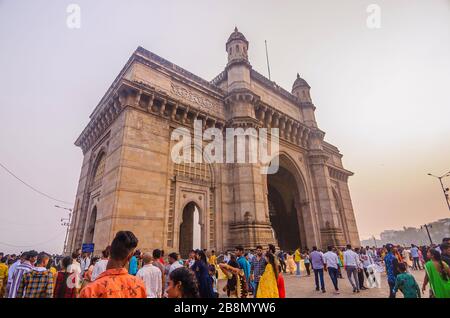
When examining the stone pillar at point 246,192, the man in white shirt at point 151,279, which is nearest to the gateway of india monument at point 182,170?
the stone pillar at point 246,192

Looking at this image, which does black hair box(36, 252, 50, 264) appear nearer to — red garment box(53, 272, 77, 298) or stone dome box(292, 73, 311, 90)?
red garment box(53, 272, 77, 298)

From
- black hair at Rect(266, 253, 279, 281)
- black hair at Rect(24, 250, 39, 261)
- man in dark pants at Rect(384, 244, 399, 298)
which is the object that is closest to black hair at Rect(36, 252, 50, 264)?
black hair at Rect(24, 250, 39, 261)

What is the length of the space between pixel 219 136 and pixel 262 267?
412 inches

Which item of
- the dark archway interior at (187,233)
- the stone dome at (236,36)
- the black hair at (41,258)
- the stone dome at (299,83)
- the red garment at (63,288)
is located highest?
the stone dome at (299,83)

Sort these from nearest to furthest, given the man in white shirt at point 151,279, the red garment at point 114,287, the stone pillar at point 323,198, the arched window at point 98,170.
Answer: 1. the red garment at point 114,287
2. the man in white shirt at point 151,279
3. the arched window at point 98,170
4. the stone pillar at point 323,198

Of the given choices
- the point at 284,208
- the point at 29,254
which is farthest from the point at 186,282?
the point at 284,208

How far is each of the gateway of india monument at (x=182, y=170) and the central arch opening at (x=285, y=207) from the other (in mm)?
285

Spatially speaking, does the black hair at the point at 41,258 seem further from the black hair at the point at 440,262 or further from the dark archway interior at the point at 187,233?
the dark archway interior at the point at 187,233

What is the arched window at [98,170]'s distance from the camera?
1385cm

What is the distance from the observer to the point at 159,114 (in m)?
12.5

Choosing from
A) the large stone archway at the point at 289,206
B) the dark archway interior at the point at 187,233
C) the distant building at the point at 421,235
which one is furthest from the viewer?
the distant building at the point at 421,235

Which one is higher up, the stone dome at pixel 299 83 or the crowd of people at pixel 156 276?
the stone dome at pixel 299 83
